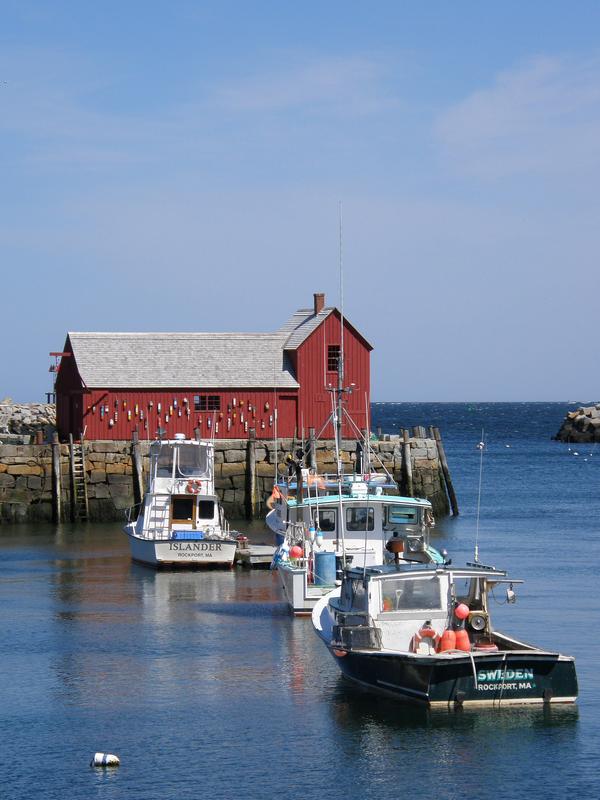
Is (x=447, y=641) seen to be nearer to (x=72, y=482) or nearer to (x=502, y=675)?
(x=502, y=675)

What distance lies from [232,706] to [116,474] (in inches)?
1104

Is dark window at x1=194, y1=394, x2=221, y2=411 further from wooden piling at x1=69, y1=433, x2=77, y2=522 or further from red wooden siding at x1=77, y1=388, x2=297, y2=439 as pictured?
wooden piling at x1=69, y1=433, x2=77, y2=522

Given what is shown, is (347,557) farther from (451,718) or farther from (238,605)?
(451,718)

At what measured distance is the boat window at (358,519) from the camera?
3212 centimetres

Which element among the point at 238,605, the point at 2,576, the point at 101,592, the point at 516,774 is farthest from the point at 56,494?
the point at 516,774

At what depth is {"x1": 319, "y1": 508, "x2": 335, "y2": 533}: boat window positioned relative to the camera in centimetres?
3212

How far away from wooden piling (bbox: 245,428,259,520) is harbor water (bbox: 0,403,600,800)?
9929mm

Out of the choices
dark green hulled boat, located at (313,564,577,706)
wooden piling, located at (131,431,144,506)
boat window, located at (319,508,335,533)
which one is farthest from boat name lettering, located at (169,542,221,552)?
dark green hulled boat, located at (313,564,577,706)

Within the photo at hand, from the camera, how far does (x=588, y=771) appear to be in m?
19.1

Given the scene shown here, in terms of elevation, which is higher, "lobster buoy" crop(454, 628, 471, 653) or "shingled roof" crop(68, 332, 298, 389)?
"shingled roof" crop(68, 332, 298, 389)

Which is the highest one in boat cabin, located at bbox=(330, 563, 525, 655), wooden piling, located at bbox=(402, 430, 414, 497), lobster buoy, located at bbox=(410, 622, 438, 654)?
wooden piling, located at bbox=(402, 430, 414, 497)

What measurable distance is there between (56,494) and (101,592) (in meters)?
14.6

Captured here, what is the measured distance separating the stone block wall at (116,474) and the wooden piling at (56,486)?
0.34 metres

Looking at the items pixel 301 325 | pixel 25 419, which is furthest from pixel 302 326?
pixel 25 419
